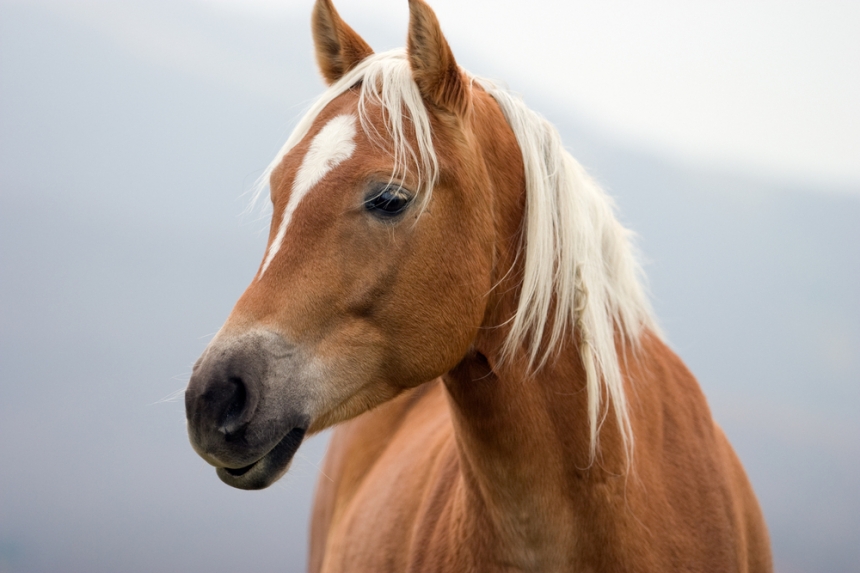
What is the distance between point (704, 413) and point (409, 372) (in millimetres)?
861

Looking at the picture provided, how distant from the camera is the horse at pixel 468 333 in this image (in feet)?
3.86

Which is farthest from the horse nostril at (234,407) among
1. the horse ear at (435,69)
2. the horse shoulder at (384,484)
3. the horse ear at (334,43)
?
the horse ear at (334,43)

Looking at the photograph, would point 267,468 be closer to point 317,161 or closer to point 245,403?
point 245,403

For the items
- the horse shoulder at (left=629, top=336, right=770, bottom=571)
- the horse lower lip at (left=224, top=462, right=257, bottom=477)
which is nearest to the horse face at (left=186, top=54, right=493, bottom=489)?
the horse lower lip at (left=224, top=462, right=257, bottom=477)

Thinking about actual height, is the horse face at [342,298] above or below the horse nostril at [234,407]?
above

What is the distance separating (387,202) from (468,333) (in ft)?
0.98

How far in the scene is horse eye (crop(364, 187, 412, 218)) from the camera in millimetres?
1231

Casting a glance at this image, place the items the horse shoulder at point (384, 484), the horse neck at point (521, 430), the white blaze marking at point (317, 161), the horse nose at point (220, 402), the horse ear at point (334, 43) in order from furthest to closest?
the horse shoulder at point (384, 484)
the horse ear at point (334, 43)
the horse neck at point (521, 430)
the white blaze marking at point (317, 161)
the horse nose at point (220, 402)

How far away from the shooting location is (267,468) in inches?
46.5

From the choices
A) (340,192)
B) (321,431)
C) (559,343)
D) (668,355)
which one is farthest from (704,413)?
(340,192)

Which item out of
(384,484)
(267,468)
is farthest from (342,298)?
(384,484)

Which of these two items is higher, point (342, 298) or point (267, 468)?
point (342, 298)

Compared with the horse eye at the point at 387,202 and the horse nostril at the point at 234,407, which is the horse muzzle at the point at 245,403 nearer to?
the horse nostril at the point at 234,407

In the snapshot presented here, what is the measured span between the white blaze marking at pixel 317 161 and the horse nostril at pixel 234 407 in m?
0.21
